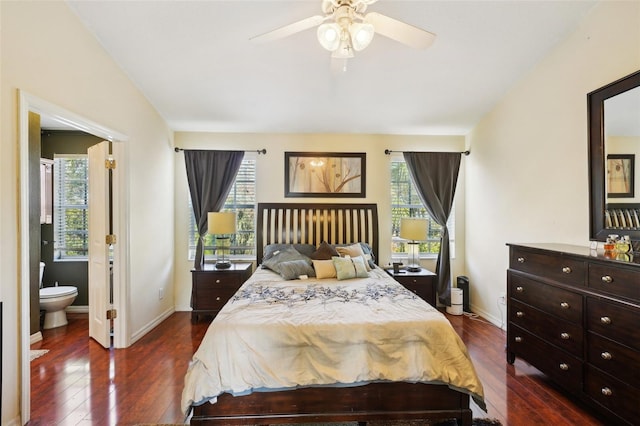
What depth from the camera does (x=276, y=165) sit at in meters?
4.38

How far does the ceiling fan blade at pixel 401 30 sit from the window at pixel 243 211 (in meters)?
2.91

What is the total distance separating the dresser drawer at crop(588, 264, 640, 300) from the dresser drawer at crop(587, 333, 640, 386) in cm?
33

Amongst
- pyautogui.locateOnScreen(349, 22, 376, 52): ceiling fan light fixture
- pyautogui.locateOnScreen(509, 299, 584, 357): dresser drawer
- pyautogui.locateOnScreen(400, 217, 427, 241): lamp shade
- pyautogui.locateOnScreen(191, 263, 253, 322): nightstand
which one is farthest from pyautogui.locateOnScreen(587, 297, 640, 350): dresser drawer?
pyautogui.locateOnScreen(191, 263, 253, 322): nightstand

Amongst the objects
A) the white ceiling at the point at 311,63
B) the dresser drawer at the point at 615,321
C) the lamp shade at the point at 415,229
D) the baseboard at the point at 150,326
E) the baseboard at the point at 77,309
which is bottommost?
the baseboard at the point at 150,326

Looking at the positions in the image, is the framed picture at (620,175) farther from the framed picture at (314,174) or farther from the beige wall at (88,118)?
the beige wall at (88,118)

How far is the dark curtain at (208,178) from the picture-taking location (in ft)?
13.8

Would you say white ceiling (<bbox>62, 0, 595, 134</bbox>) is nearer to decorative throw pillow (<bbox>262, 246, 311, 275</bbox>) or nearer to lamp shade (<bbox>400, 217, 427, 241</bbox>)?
lamp shade (<bbox>400, 217, 427, 241</bbox>)

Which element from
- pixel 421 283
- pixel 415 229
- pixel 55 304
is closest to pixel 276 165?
pixel 415 229

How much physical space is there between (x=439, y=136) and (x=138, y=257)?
440 centimetres

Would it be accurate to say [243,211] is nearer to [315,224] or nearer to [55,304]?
[315,224]

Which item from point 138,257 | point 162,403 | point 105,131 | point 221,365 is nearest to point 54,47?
point 105,131

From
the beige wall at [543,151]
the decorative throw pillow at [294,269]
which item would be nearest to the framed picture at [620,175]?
the beige wall at [543,151]

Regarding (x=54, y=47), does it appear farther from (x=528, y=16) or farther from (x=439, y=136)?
(x=439, y=136)

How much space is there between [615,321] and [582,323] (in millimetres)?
238
